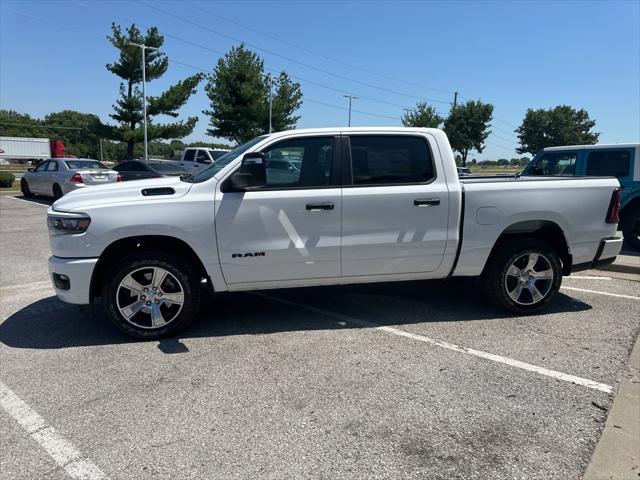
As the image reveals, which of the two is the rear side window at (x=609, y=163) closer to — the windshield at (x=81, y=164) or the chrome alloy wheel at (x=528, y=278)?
the chrome alloy wheel at (x=528, y=278)

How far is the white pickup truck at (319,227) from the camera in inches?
163

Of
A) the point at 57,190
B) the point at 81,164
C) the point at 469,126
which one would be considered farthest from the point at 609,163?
the point at 469,126

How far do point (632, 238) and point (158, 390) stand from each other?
355 inches

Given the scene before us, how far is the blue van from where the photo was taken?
8633 mm

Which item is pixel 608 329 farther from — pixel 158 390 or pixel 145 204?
pixel 145 204

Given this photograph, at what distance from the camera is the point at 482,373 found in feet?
11.9

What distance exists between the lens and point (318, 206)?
14.2 ft

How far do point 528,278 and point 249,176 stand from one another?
3121mm

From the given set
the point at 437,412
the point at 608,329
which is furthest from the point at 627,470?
the point at 608,329

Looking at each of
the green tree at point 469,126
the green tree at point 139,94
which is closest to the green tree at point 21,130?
the green tree at point 139,94

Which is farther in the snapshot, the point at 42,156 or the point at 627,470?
the point at 42,156

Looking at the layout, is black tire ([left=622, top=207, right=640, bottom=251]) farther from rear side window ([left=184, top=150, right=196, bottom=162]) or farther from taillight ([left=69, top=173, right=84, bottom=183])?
rear side window ([left=184, top=150, right=196, bottom=162])

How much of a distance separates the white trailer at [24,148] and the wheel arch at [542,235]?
6429cm

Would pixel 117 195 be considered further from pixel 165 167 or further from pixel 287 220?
pixel 165 167
